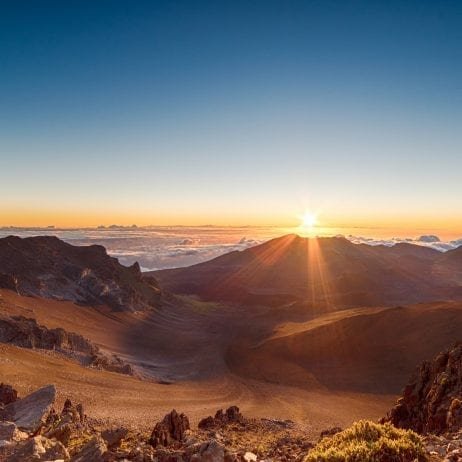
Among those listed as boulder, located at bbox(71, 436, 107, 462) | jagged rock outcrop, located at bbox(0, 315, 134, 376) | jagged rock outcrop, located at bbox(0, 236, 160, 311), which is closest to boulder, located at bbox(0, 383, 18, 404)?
boulder, located at bbox(71, 436, 107, 462)

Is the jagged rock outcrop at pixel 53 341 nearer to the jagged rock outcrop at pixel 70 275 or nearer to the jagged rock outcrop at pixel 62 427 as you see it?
the jagged rock outcrop at pixel 70 275

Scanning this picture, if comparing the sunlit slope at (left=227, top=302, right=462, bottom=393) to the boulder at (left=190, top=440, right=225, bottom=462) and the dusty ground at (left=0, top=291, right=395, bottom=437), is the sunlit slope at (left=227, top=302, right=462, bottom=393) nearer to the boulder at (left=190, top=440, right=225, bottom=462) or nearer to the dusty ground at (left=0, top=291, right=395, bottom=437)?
the dusty ground at (left=0, top=291, right=395, bottom=437)

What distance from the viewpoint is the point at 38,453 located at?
364 inches

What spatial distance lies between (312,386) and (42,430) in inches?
1348

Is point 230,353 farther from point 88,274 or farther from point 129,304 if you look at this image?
point 88,274

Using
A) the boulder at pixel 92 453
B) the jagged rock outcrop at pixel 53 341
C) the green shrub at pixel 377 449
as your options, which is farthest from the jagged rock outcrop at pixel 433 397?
the jagged rock outcrop at pixel 53 341

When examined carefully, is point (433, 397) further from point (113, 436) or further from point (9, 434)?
→ point (9, 434)

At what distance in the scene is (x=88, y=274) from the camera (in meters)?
83.7

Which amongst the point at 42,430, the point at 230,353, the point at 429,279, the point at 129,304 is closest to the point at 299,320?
the point at 230,353

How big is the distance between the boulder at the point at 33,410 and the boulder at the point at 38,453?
543 cm

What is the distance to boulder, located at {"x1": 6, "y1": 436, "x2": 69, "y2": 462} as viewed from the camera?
9.07m

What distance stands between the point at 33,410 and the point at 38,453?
29.9 ft

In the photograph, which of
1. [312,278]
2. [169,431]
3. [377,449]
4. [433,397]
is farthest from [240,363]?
→ [312,278]

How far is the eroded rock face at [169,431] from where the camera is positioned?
48.0 feet
